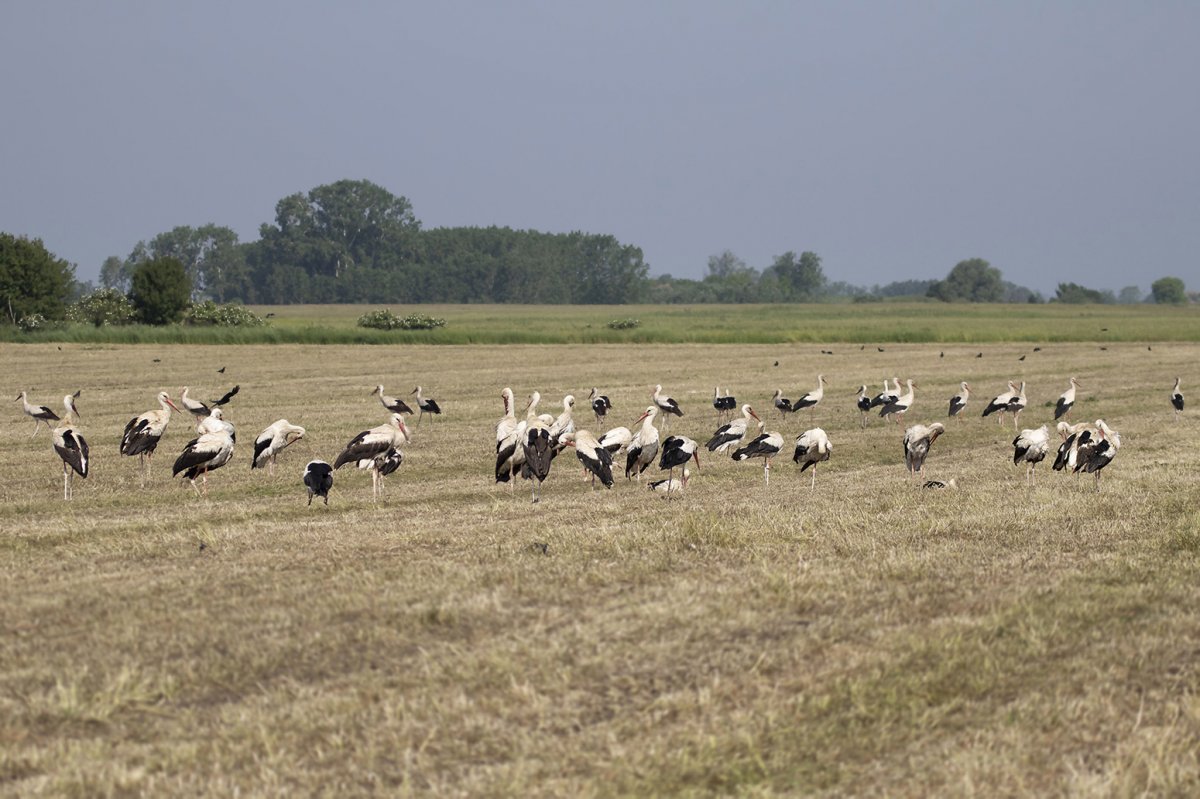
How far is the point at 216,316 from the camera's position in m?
71.6

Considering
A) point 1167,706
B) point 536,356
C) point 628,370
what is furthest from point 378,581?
point 536,356

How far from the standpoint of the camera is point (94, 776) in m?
5.71

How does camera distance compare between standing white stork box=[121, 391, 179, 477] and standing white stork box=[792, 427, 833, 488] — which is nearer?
standing white stork box=[792, 427, 833, 488]

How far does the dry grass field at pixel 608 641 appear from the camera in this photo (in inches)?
231

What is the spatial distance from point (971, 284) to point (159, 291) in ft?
430

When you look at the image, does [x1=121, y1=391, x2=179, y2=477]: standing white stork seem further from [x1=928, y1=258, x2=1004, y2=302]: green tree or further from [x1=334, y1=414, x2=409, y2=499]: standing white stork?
[x1=928, y1=258, x2=1004, y2=302]: green tree

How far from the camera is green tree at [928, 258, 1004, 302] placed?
17162 cm

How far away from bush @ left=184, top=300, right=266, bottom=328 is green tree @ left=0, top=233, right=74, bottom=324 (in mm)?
6676

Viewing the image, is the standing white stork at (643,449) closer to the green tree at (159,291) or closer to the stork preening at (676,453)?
the stork preening at (676,453)

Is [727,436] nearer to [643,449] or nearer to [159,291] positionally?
[643,449]

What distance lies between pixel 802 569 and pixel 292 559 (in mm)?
4202

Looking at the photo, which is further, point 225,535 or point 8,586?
point 225,535

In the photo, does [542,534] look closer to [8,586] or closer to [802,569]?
[802,569]

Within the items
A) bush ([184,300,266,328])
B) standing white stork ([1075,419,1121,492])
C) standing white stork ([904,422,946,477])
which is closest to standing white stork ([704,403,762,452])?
standing white stork ([904,422,946,477])
